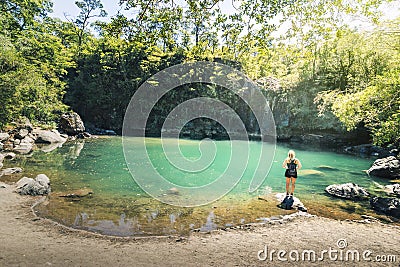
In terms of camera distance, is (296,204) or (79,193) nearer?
(296,204)

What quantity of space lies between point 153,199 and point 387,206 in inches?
298

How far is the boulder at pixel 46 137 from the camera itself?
70.9 feet

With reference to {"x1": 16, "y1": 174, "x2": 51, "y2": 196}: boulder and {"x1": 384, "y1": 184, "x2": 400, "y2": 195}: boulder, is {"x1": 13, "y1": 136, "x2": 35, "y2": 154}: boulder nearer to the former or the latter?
{"x1": 16, "y1": 174, "x2": 51, "y2": 196}: boulder

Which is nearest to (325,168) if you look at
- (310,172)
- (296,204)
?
(310,172)

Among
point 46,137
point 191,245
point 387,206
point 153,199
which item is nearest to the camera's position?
point 191,245

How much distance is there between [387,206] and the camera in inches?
340

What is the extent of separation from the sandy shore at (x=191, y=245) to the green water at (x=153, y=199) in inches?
27.3

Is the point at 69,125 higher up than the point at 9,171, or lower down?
higher up

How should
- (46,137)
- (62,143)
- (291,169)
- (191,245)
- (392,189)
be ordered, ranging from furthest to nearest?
1. (62,143)
2. (46,137)
3. (392,189)
4. (291,169)
5. (191,245)

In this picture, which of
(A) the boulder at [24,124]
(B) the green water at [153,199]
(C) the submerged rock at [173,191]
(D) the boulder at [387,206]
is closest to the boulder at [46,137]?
(A) the boulder at [24,124]

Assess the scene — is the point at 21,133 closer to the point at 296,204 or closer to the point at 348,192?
the point at 296,204

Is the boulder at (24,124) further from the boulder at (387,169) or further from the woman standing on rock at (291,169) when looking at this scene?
the boulder at (387,169)

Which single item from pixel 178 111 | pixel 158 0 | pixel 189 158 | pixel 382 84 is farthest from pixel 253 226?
pixel 178 111

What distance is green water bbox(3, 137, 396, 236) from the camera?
23.1 feet
